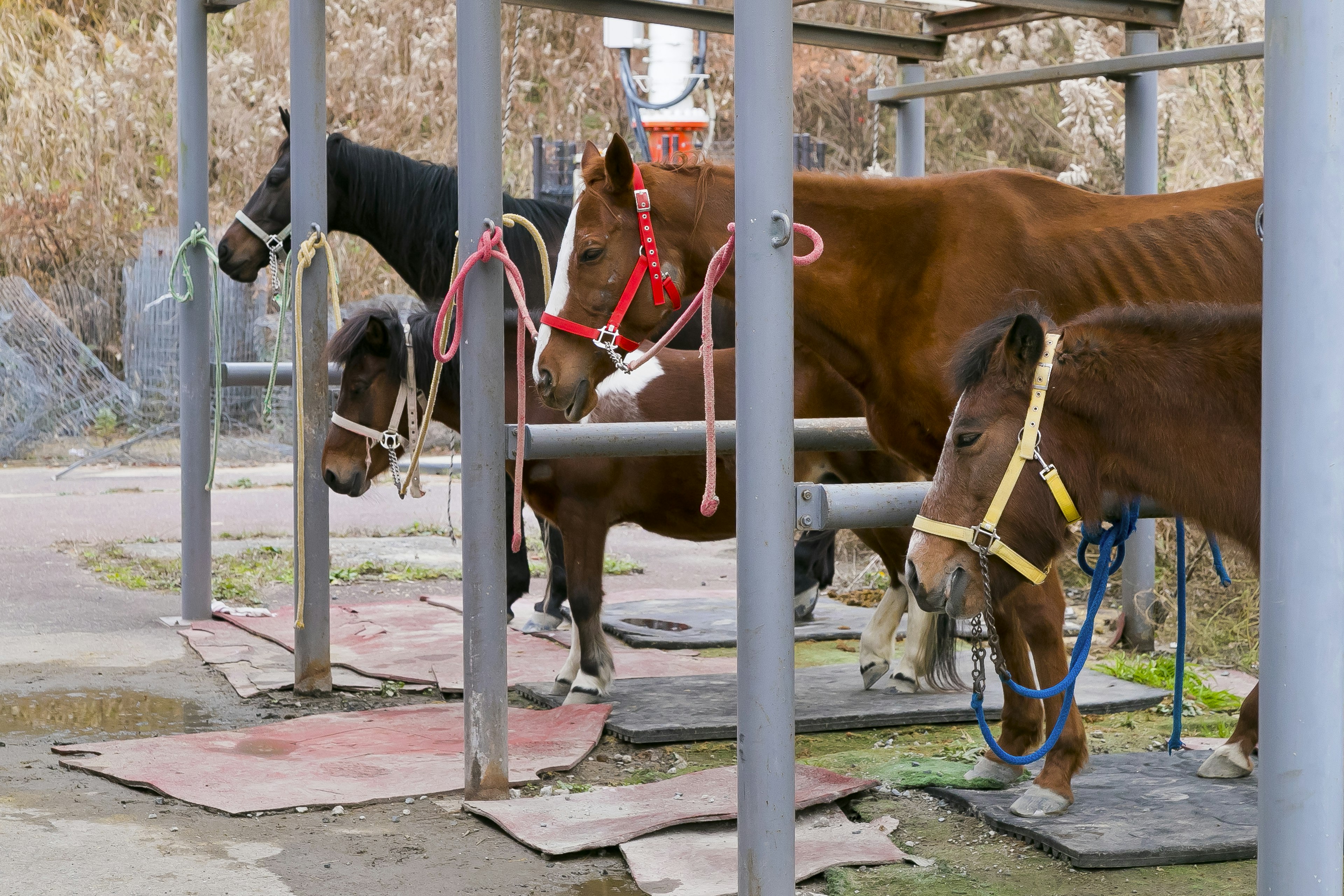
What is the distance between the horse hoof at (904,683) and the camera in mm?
5332

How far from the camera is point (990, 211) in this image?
4168mm

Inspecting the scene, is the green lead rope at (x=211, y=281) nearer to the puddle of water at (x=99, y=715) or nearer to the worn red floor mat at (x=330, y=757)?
the puddle of water at (x=99, y=715)

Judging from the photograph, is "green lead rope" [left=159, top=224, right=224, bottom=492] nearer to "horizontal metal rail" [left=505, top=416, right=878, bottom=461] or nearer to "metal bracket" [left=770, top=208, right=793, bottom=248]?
"horizontal metal rail" [left=505, top=416, right=878, bottom=461]

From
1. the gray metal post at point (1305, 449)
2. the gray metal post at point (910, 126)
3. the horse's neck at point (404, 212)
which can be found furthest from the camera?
the gray metal post at point (910, 126)

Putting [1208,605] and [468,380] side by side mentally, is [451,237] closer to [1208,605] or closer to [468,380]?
[468,380]

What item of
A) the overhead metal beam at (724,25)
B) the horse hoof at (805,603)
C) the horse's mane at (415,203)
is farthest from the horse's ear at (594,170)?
the horse hoof at (805,603)

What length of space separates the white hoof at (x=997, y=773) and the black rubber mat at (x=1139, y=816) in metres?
0.05

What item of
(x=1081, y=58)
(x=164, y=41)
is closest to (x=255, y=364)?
(x=1081, y=58)

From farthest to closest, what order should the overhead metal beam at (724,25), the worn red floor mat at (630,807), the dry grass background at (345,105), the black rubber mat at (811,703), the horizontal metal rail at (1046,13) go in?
1. the dry grass background at (345,105)
2. the horizontal metal rail at (1046,13)
3. the overhead metal beam at (724,25)
4. the black rubber mat at (811,703)
5. the worn red floor mat at (630,807)

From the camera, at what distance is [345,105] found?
63.3 feet

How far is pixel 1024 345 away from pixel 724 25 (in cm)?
308

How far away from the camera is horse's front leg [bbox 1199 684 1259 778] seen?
4.01 meters

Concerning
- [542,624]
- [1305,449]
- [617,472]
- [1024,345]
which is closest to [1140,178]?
[617,472]

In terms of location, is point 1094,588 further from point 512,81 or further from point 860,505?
point 512,81
